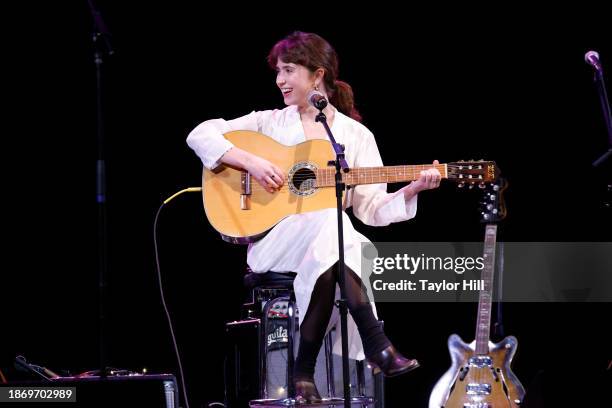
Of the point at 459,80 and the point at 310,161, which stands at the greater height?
the point at 459,80

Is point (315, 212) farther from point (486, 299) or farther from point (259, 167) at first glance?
point (486, 299)

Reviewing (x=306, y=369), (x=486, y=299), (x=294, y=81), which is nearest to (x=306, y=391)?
(x=306, y=369)

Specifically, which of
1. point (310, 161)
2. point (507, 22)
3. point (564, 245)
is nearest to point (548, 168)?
point (564, 245)

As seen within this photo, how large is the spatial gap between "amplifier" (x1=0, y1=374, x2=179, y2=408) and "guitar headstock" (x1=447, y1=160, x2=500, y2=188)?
5.20 feet

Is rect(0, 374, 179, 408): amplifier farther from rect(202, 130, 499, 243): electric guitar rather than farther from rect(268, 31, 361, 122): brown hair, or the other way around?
rect(268, 31, 361, 122): brown hair

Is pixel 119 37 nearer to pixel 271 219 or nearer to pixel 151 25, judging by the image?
pixel 151 25

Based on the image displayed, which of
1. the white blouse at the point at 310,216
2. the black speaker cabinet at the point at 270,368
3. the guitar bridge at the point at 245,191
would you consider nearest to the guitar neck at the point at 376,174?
the white blouse at the point at 310,216

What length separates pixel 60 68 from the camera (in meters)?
4.80

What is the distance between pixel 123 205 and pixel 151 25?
44.3 inches

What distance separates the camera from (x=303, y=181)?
396 centimetres

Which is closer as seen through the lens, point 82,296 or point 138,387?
point 138,387

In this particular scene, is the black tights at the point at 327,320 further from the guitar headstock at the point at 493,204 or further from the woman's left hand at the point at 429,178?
the guitar headstock at the point at 493,204

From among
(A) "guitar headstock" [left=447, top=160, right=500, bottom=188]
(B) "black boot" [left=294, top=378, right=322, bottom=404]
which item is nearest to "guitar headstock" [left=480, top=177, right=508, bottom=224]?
(A) "guitar headstock" [left=447, top=160, right=500, bottom=188]

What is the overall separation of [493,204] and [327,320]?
1227 millimetres
